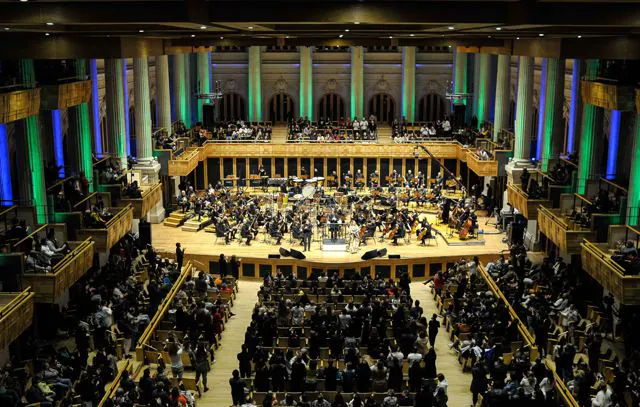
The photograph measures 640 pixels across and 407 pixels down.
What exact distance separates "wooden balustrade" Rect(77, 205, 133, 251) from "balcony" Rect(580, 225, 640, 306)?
13.9 meters

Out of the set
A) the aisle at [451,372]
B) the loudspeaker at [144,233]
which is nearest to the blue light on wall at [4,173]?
the loudspeaker at [144,233]

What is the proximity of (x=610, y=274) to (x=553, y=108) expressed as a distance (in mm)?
13164

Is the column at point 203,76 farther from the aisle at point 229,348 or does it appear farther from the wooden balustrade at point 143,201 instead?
the aisle at point 229,348

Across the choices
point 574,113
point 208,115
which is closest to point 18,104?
point 574,113

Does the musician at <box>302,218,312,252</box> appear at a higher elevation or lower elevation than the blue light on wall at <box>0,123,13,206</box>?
lower

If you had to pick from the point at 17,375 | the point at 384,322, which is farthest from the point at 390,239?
the point at 17,375

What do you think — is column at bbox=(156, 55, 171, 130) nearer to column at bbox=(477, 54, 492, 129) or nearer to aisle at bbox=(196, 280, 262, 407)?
aisle at bbox=(196, 280, 262, 407)

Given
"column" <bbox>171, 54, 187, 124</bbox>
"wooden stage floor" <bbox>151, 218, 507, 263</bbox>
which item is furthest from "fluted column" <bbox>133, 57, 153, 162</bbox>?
"column" <bbox>171, 54, 187, 124</bbox>

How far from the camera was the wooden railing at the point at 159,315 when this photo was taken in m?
20.4

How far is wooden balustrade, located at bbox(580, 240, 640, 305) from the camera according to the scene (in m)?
19.1

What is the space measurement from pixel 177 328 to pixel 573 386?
1050cm

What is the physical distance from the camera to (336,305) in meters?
23.0

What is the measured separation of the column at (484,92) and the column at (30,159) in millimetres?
25907

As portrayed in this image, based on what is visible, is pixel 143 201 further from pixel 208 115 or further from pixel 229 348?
pixel 208 115
